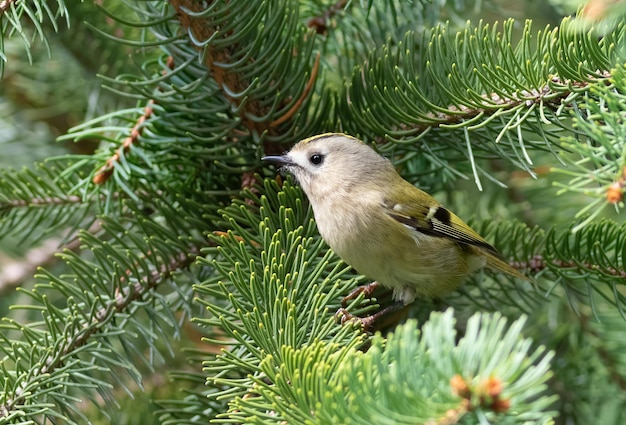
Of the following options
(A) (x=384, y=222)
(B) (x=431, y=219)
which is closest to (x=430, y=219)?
(B) (x=431, y=219)

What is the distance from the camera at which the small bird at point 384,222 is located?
150cm

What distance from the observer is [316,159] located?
1.65 metres

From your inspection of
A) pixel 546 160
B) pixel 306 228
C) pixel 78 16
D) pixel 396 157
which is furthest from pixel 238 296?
pixel 546 160

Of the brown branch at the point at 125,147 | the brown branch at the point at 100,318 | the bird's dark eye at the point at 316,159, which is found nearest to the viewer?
the brown branch at the point at 100,318

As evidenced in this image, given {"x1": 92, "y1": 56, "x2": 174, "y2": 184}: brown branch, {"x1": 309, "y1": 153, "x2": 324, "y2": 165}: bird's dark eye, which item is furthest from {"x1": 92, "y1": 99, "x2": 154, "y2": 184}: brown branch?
{"x1": 309, "y1": 153, "x2": 324, "y2": 165}: bird's dark eye

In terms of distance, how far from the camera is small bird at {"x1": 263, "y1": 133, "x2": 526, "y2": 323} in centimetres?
150

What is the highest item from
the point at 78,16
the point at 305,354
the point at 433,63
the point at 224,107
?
the point at 78,16

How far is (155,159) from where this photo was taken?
4.85 ft

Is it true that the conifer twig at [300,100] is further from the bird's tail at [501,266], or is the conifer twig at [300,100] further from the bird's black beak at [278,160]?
the bird's tail at [501,266]

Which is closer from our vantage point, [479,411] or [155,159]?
[479,411]

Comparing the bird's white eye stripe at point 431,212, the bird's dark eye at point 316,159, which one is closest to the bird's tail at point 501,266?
the bird's white eye stripe at point 431,212

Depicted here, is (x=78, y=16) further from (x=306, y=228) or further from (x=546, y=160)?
(x=546, y=160)

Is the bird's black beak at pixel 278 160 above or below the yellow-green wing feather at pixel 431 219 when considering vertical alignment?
above

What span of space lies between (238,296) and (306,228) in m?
0.28
